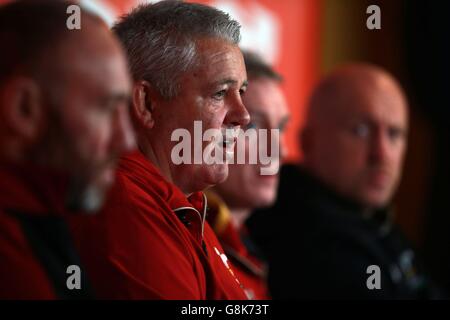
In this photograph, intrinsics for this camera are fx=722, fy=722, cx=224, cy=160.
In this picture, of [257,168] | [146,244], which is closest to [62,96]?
[146,244]

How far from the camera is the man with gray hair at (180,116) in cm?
87

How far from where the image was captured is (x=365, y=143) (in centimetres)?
201

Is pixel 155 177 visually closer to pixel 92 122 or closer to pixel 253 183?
pixel 92 122

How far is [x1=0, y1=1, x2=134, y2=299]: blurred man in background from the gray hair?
23 cm

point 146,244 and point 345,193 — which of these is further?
point 345,193

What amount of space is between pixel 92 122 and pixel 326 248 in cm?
116

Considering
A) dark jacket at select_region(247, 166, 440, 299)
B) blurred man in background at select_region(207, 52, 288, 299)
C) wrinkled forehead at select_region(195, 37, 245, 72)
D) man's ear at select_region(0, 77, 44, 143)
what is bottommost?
dark jacket at select_region(247, 166, 440, 299)

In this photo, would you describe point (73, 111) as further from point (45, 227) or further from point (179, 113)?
point (179, 113)

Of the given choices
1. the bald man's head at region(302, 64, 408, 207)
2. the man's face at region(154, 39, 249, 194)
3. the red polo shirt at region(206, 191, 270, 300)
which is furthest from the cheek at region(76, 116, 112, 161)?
the bald man's head at region(302, 64, 408, 207)

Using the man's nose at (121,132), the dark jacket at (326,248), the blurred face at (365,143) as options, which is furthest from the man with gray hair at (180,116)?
the blurred face at (365,143)

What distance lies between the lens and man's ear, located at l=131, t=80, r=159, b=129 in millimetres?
933

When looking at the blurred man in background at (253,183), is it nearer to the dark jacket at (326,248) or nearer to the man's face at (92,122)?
the dark jacket at (326,248)

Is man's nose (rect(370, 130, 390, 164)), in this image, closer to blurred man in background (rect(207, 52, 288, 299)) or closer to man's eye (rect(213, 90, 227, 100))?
blurred man in background (rect(207, 52, 288, 299))

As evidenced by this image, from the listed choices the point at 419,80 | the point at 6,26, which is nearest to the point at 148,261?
the point at 6,26
